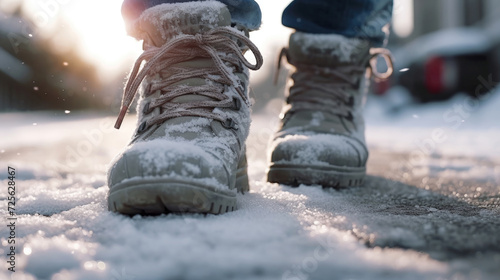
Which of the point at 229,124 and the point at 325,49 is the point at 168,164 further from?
the point at 325,49

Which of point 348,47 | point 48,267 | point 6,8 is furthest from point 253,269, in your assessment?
point 6,8

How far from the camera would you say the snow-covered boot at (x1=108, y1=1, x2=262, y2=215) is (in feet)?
3.07

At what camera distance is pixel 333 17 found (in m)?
1.69

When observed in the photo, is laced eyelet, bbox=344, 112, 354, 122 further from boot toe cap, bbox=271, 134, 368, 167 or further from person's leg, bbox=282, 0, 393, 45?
person's leg, bbox=282, 0, 393, 45

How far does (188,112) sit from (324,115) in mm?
622

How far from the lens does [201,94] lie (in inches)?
44.9

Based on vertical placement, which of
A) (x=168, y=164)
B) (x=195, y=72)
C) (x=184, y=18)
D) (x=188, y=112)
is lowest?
(x=168, y=164)

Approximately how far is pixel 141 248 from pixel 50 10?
4.38 ft

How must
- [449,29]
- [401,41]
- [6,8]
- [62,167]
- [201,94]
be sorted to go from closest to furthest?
[201,94], [62,167], [6,8], [449,29], [401,41]

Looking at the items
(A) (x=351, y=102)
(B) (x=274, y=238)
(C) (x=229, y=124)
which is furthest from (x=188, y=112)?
(A) (x=351, y=102)

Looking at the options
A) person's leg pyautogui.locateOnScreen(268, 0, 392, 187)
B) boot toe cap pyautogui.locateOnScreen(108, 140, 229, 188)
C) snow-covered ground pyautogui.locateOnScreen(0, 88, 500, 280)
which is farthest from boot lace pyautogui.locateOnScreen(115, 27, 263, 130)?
person's leg pyautogui.locateOnScreen(268, 0, 392, 187)

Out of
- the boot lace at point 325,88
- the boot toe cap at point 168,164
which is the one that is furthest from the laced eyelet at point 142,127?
the boot lace at point 325,88

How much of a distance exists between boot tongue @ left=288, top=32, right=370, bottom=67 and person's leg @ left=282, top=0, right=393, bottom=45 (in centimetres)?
5

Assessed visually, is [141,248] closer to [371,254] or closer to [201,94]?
[371,254]
